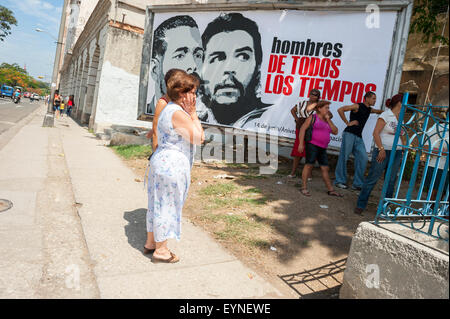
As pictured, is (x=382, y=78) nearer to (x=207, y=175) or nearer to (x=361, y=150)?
(x=361, y=150)

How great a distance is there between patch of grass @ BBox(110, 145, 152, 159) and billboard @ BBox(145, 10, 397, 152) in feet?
3.86

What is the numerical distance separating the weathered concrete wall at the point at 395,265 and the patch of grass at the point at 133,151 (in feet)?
24.0

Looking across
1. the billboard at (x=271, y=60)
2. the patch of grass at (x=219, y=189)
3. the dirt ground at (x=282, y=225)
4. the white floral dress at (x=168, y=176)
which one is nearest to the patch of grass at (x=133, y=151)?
the billboard at (x=271, y=60)

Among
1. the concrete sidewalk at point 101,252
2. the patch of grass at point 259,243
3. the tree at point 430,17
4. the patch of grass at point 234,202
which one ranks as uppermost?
the tree at point 430,17

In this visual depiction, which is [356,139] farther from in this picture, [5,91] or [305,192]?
[5,91]

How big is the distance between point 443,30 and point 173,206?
399 inches

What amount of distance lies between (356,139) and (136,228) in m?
4.13

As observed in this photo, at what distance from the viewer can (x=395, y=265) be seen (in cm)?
236

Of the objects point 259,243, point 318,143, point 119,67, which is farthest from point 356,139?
point 119,67

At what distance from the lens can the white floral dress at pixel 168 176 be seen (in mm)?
3051

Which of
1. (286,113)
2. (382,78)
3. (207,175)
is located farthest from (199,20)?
(382,78)

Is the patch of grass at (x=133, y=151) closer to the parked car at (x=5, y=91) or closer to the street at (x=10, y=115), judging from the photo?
the street at (x=10, y=115)

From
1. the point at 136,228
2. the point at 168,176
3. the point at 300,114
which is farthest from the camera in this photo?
the point at 300,114
